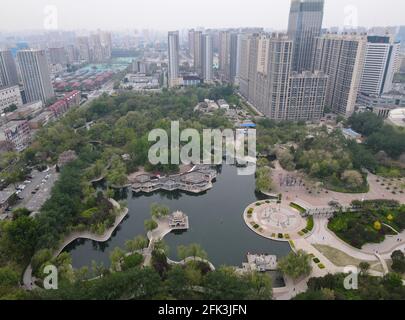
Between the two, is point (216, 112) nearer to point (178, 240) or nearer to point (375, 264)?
point (178, 240)

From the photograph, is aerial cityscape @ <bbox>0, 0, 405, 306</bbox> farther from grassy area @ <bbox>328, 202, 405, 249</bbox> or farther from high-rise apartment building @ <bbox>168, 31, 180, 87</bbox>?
high-rise apartment building @ <bbox>168, 31, 180, 87</bbox>

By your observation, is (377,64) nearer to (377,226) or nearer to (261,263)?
(377,226)

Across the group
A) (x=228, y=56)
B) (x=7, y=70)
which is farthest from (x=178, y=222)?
(x=228, y=56)

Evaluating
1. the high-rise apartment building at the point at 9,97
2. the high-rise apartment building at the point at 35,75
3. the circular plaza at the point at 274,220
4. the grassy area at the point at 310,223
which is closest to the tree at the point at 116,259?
the circular plaza at the point at 274,220

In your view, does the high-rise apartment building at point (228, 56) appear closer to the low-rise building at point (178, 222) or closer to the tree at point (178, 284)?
the low-rise building at point (178, 222)

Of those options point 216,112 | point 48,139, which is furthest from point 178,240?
point 216,112
